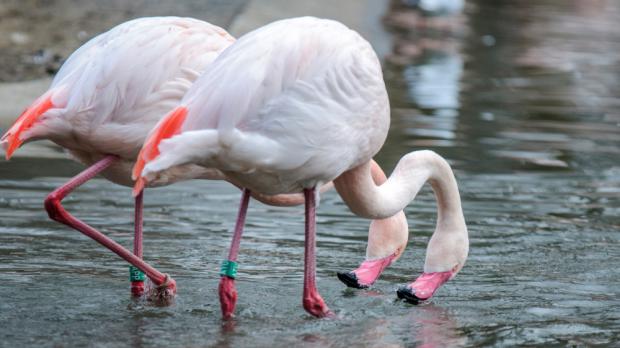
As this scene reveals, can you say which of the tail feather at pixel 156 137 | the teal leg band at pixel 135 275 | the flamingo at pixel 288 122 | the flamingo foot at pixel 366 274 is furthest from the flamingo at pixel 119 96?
the flamingo foot at pixel 366 274

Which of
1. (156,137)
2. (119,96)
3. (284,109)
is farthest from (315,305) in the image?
(119,96)

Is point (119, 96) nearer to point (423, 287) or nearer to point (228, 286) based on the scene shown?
point (228, 286)

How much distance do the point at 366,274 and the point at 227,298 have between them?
2.66 feet

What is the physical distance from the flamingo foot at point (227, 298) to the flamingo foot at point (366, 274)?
71 cm

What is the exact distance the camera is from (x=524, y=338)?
16.4 feet

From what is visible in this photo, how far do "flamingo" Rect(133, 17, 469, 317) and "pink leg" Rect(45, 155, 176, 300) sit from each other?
41 centimetres

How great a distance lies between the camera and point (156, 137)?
15.6ft

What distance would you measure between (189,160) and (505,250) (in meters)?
2.49

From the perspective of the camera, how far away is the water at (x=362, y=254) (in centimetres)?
505

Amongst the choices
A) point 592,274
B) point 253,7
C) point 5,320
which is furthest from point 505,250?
point 253,7

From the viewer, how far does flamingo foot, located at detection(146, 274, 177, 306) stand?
553 centimetres

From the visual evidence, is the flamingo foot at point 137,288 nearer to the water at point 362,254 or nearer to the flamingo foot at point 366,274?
the water at point 362,254

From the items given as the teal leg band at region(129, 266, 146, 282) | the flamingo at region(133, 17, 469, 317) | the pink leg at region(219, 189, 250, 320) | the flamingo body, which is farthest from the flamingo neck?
the teal leg band at region(129, 266, 146, 282)

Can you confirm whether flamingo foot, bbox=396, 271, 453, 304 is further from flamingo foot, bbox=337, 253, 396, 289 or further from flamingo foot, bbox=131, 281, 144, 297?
flamingo foot, bbox=131, 281, 144, 297
